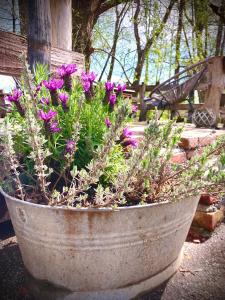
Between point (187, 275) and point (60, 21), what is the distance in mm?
1977

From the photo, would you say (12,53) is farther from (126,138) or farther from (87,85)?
(126,138)

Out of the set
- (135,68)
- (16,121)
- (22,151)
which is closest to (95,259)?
(22,151)

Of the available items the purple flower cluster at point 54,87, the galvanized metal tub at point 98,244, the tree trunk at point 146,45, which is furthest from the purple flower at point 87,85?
the tree trunk at point 146,45

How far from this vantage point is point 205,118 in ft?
12.1

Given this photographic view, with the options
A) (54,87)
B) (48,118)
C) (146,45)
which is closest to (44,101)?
(54,87)

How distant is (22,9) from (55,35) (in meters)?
4.47

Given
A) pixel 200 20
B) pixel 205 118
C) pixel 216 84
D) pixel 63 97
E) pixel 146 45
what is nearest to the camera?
pixel 63 97

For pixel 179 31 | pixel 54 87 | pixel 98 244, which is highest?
pixel 179 31

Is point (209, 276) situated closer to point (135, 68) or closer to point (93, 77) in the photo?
point (93, 77)

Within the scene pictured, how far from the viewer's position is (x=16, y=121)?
1466 millimetres

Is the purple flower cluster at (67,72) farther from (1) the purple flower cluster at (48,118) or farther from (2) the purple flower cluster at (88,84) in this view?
(1) the purple flower cluster at (48,118)

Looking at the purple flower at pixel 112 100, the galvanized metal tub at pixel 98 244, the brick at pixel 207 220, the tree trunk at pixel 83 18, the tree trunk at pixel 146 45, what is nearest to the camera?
the galvanized metal tub at pixel 98 244

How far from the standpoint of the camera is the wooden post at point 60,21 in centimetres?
226

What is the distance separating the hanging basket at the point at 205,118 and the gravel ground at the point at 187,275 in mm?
2062
